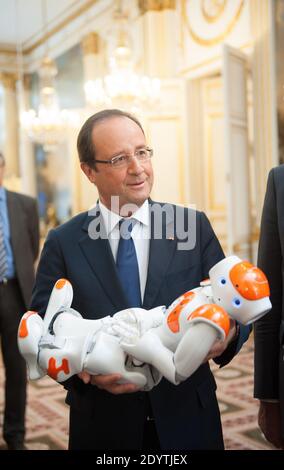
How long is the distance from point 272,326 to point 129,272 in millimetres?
456

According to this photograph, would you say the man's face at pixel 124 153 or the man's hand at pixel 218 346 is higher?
the man's face at pixel 124 153

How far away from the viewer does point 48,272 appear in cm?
172

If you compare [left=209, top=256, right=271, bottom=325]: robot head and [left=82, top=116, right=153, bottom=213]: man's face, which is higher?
[left=82, top=116, right=153, bottom=213]: man's face

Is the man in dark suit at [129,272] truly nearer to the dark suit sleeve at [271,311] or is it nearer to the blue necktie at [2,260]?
the dark suit sleeve at [271,311]

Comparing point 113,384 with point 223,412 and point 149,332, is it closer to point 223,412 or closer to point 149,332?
point 149,332

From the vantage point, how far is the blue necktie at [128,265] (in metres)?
1.64

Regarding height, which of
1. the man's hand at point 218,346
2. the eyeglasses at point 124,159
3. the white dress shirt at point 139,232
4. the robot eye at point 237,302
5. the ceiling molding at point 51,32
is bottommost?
the man's hand at point 218,346

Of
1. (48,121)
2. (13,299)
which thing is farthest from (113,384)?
(48,121)

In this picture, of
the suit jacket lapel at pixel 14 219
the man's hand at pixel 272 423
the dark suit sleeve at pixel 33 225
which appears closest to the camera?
the man's hand at pixel 272 423

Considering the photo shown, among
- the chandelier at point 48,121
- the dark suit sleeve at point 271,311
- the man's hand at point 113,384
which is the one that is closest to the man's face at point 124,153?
the dark suit sleeve at point 271,311

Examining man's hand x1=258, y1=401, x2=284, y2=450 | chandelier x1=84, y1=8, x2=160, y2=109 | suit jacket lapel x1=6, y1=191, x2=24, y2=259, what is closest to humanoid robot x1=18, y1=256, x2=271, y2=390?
man's hand x1=258, y1=401, x2=284, y2=450

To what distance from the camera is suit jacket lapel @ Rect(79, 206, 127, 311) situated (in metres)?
1.62
